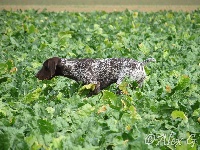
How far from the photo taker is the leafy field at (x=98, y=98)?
13.8 feet

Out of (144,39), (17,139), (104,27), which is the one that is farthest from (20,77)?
(104,27)

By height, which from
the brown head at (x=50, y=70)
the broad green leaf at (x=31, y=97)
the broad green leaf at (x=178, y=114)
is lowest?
the broad green leaf at (x=31, y=97)

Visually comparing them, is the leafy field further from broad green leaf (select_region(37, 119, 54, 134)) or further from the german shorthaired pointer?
the german shorthaired pointer

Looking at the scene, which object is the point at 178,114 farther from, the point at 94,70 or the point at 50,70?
the point at 50,70

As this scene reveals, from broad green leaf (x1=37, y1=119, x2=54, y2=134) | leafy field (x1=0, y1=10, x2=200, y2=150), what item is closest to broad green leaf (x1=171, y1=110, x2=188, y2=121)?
leafy field (x1=0, y1=10, x2=200, y2=150)

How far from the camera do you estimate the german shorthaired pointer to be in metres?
6.57

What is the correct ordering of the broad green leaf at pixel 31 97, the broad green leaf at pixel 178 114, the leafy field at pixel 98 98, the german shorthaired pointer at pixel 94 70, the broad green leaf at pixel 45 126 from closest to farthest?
the leafy field at pixel 98 98
the broad green leaf at pixel 45 126
the broad green leaf at pixel 178 114
the broad green leaf at pixel 31 97
the german shorthaired pointer at pixel 94 70

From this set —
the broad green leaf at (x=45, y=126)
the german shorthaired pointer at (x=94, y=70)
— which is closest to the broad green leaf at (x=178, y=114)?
the broad green leaf at (x=45, y=126)

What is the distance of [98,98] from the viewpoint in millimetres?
6066

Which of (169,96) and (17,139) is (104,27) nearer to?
(169,96)

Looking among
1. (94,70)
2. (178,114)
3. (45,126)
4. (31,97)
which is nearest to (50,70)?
(94,70)

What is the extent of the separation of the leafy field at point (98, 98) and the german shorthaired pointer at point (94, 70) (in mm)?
152

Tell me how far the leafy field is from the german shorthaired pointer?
15cm

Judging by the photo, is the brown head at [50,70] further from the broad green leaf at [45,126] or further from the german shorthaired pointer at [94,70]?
the broad green leaf at [45,126]
